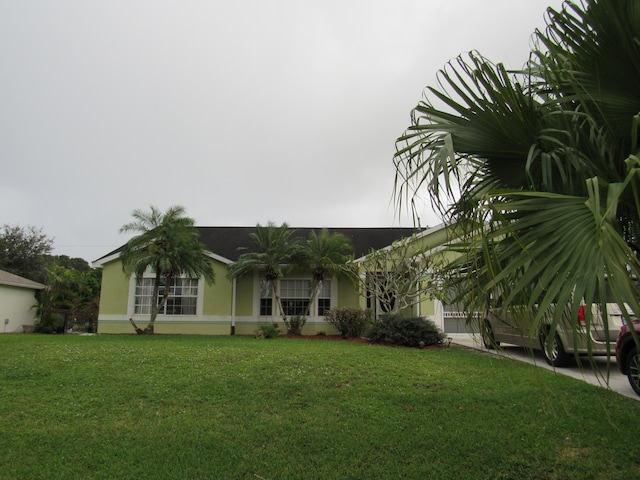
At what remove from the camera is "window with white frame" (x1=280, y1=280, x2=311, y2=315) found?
60.5 feet

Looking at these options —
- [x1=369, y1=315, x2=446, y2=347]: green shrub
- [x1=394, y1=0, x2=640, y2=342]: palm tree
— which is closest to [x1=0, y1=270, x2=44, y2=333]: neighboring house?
[x1=369, y1=315, x2=446, y2=347]: green shrub

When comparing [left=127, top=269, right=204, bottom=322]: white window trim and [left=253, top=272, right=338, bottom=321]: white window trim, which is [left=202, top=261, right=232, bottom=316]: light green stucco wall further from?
[left=253, top=272, right=338, bottom=321]: white window trim

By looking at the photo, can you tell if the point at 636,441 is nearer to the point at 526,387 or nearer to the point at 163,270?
the point at 526,387

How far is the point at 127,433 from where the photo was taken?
17.0 feet

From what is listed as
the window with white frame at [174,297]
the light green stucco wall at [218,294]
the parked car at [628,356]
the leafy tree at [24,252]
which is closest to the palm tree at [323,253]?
the light green stucco wall at [218,294]

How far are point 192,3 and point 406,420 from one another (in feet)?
31.7

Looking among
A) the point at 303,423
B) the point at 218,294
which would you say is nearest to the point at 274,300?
the point at 218,294

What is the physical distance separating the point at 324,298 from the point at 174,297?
6.67m

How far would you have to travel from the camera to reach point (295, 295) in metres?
18.5

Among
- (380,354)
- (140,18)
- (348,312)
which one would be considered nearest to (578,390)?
(380,354)

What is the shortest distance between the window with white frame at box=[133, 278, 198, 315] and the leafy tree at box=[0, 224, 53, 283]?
22071mm

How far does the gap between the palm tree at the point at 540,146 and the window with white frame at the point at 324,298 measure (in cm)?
1454

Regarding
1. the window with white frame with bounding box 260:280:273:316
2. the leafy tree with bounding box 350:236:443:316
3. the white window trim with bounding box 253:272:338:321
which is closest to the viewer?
the leafy tree with bounding box 350:236:443:316

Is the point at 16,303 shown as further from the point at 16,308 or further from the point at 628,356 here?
the point at 628,356
